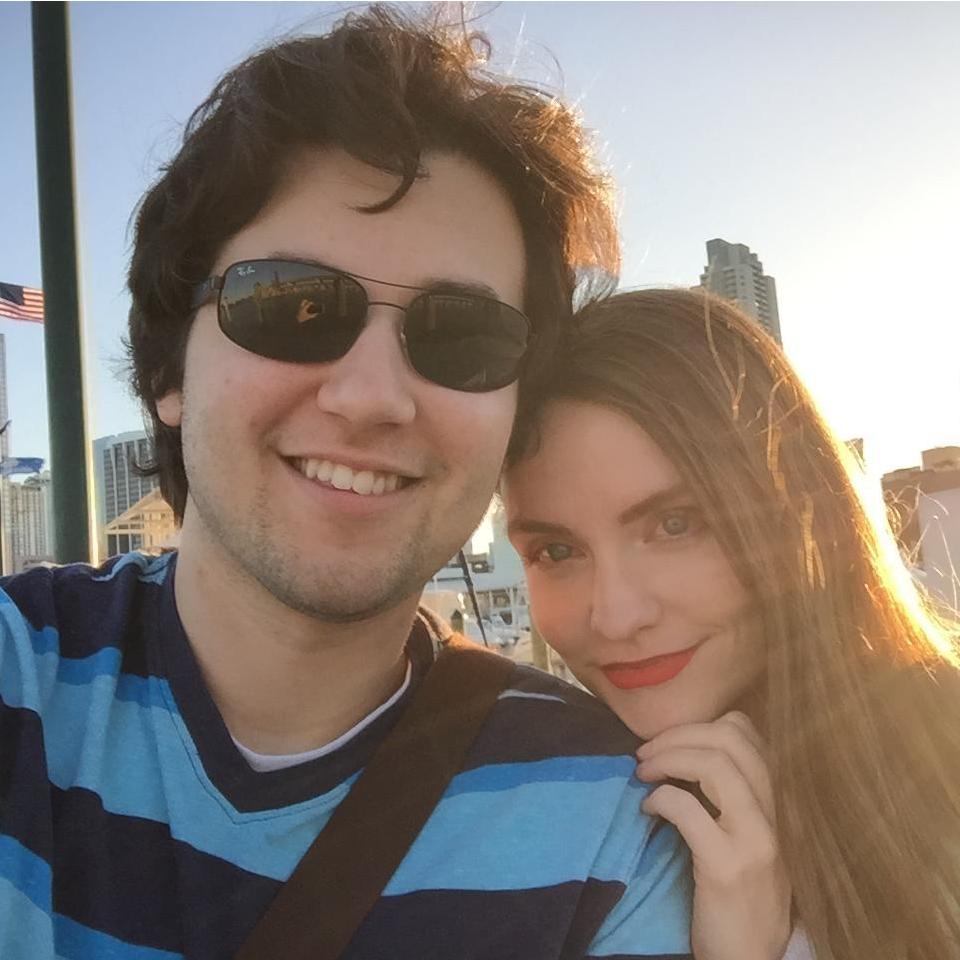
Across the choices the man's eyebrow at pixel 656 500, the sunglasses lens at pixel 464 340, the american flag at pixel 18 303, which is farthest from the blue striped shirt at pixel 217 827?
the american flag at pixel 18 303

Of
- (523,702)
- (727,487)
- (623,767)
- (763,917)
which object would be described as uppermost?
(727,487)

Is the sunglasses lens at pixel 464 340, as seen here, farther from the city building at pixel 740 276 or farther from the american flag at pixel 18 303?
the american flag at pixel 18 303

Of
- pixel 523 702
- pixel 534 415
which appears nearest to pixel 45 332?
pixel 534 415

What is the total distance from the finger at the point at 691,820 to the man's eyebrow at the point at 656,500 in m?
0.65

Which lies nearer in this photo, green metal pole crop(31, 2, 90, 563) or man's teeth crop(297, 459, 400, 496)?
man's teeth crop(297, 459, 400, 496)

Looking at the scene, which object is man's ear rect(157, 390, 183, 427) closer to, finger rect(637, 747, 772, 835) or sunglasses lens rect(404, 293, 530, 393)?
sunglasses lens rect(404, 293, 530, 393)

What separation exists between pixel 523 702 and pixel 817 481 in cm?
97

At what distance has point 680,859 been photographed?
5.69ft

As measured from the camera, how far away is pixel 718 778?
1.75 meters

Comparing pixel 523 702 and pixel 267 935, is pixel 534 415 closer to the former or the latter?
pixel 523 702

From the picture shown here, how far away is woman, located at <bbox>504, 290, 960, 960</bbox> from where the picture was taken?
1740 mm

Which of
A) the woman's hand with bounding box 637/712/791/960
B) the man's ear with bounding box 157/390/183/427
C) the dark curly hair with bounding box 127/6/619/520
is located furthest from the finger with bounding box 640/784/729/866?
the man's ear with bounding box 157/390/183/427

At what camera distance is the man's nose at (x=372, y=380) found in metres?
1.70

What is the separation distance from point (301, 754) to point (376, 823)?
0.25 m
